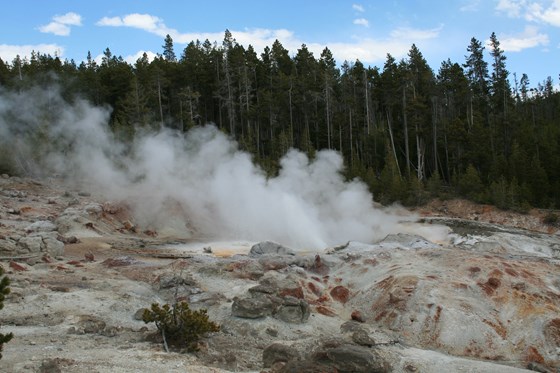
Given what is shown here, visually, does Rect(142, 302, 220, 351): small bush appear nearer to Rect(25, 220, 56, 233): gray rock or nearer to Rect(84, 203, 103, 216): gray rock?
Rect(25, 220, 56, 233): gray rock

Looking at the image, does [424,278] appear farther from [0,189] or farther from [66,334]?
[0,189]

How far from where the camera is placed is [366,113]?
5825 centimetres

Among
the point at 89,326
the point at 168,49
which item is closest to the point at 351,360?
the point at 89,326

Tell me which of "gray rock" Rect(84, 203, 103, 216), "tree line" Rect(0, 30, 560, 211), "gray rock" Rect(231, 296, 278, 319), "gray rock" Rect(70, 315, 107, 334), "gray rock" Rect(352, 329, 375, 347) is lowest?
"gray rock" Rect(352, 329, 375, 347)

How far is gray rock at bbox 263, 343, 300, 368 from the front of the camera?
11.1 metres

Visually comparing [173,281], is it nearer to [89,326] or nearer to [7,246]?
[89,326]

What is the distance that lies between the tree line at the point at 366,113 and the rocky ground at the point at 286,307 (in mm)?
19218

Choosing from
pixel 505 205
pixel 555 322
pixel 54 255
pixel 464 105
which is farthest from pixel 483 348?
pixel 464 105

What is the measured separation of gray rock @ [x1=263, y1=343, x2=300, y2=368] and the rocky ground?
0.08ft

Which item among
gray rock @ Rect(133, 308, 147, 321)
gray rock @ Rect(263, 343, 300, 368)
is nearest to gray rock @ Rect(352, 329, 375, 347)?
gray rock @ Rect(263, 343, 300, 368)

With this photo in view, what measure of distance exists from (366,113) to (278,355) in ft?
163

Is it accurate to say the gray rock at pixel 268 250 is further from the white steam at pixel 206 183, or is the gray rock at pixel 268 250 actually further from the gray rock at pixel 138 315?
the gray rock at pixel 138 315

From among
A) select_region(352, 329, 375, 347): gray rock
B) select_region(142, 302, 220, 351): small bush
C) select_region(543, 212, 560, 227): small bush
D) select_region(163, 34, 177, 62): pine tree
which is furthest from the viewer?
select_region(163, 34, 177, 62): pine tree

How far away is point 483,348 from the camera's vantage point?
13.1 metres
